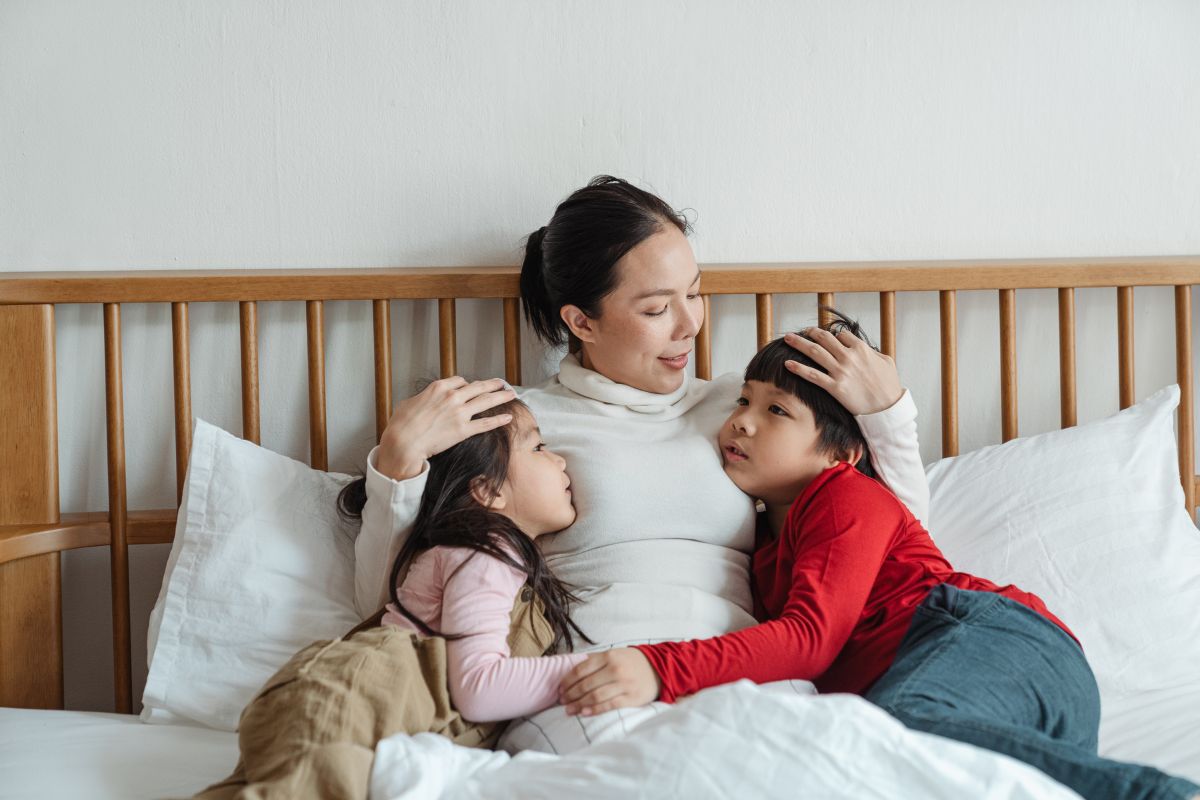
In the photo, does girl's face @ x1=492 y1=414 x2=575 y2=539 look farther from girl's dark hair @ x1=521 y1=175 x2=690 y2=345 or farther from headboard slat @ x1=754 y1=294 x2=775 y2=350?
headboard slat @ x1=754 y1=294 x2=775 y2=350

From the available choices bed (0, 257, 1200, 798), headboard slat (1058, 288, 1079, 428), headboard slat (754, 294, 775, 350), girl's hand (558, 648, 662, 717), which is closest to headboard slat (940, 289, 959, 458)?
bed (0, 257, 1200, 798)

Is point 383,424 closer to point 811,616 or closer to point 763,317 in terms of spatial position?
point 763,317

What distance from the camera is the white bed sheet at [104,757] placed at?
972 millimetres

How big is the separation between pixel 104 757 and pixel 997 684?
88 centimetres

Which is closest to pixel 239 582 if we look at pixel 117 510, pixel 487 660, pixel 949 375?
pixel 117 510

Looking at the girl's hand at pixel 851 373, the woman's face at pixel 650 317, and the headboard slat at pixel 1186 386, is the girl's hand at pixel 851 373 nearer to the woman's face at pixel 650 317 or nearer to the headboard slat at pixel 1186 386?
the woman's face at pixel 650 317

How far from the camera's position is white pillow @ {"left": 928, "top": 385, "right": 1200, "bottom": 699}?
4.06 feet

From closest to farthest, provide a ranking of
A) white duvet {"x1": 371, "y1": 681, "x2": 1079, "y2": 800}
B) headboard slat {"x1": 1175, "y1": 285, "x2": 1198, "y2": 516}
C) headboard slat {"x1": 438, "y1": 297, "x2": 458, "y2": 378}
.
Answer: white duvet {"x1": 371, "y1": 681, "x2": 1079, "y2": 800} → headboard slat {"x1": 438, "y1": 297, "x2": 458, "y2": 378} → headboard slat {"x1": 1175, "y1": 285, "x2": 1198, "y2": 516}

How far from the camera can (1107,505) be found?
1339mm

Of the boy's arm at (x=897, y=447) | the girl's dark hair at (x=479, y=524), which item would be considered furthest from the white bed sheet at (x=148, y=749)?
the boy's arm at (x=897, y=447)

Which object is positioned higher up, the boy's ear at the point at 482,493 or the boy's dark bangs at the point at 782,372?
the boy's dark bangs at the point at 782,372

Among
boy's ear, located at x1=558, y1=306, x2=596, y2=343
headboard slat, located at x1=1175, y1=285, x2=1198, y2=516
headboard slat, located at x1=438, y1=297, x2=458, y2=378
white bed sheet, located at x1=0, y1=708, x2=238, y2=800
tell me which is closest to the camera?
white bed sheet, located at x1=0, y1=708, x2=238, y2=800

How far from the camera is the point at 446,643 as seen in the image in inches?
40.2

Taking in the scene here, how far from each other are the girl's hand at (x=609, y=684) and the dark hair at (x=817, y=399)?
0.36 m
